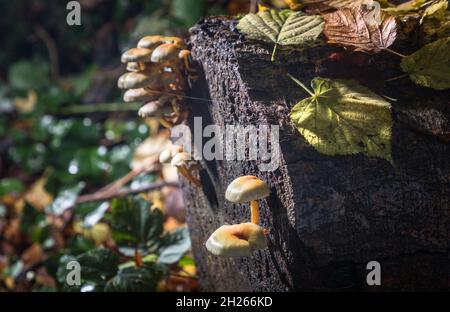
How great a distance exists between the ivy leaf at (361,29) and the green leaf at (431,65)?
0.09 metres

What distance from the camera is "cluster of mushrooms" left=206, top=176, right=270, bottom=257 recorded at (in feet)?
4.03

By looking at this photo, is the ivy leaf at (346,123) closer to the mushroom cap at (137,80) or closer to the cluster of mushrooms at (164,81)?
the cluster of mushrooms at (164,81)

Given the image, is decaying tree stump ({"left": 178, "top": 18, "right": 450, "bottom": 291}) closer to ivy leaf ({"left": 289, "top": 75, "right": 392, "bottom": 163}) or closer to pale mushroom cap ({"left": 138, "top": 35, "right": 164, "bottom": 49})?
ivy leaf ({"left": 289, "top": 75, "right": 392, "bottom": 163})

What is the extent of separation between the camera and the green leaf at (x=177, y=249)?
2.01 m

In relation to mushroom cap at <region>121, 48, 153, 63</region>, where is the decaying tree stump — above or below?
below

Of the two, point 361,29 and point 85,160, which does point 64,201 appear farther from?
point 361,29

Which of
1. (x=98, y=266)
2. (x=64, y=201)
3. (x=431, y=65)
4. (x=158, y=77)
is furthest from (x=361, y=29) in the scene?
(x=64, y=201)

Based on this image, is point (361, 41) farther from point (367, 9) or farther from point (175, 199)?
point (175, 199)

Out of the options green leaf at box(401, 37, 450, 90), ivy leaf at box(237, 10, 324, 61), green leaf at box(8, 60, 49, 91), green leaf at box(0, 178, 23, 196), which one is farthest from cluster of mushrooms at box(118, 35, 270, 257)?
green leaf at box(8, 60, 49, 91)

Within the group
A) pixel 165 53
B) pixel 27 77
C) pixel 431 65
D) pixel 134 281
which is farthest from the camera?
pixel 27 77

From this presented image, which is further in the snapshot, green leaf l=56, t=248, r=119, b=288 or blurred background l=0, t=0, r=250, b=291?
blurred background l=0, t=0, r=250, b=291

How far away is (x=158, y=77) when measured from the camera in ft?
5.48

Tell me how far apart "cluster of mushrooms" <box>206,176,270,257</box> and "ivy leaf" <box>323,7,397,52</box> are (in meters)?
0.49

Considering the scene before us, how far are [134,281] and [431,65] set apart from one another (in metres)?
1.30
